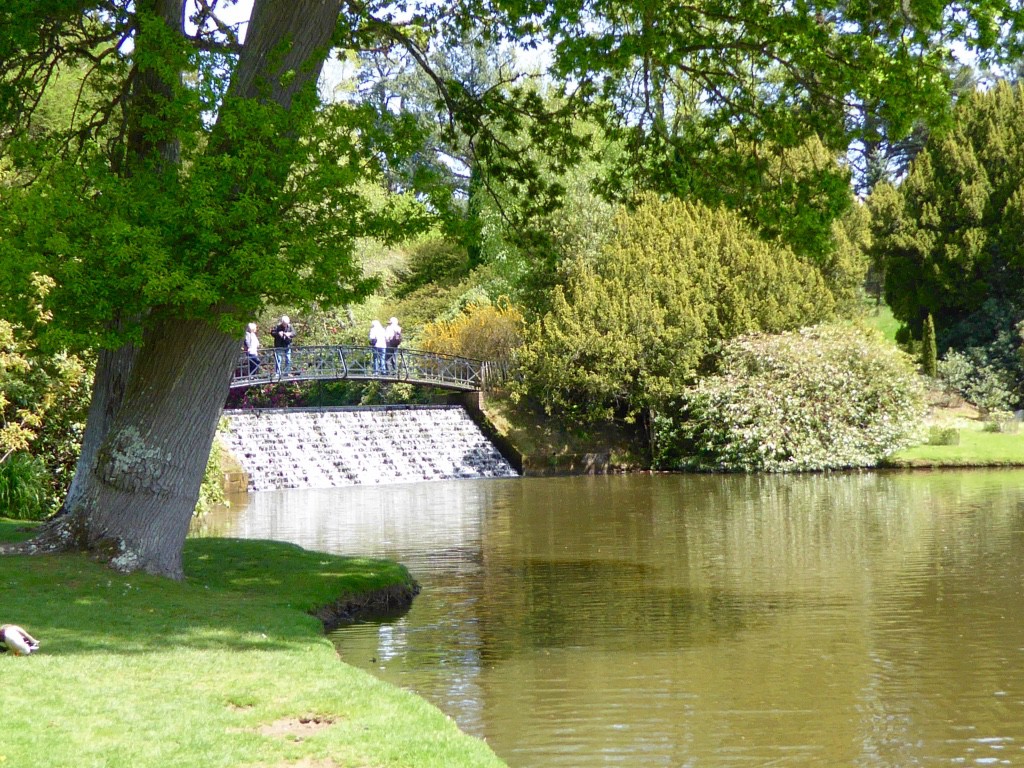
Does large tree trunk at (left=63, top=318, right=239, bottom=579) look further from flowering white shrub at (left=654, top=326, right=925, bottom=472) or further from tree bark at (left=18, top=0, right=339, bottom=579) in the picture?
flowering white shrub at (left=654, top=326, right=925, bottom=472)

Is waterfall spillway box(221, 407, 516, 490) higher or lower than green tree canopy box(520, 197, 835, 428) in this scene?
lower

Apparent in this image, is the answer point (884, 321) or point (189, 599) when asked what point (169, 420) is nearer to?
point (189, 599)

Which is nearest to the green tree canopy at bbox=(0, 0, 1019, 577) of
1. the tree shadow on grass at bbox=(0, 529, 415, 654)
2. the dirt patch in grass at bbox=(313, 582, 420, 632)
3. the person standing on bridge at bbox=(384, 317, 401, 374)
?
the tree shadow on grass at bbox=(0, 529, 415, 654)

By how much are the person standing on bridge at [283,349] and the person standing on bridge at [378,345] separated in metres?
2.43

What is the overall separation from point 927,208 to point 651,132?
88.0 ft

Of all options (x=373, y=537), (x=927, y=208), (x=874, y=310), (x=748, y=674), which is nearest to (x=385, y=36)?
(x=373, y=537)

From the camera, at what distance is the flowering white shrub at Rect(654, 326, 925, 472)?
2878 cm

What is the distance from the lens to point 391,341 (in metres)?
35.2

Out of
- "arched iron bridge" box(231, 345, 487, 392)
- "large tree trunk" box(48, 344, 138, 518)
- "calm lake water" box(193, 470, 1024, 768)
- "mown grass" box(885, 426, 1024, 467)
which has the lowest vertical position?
"calm lake water" box(193, 470, 1024, 768)

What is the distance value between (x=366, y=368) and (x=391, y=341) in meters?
2.04

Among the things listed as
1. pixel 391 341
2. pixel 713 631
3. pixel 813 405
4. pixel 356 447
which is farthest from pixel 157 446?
pixel 391 341

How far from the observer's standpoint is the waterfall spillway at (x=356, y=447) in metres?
28.7

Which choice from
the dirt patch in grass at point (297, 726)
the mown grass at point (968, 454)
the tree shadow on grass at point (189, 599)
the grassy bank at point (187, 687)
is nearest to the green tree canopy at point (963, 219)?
the mown grass at point (968, 454)

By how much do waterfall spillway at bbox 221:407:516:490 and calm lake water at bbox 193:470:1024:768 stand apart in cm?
852
